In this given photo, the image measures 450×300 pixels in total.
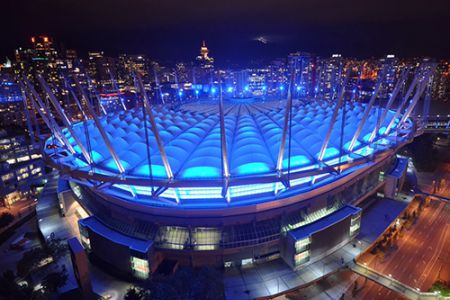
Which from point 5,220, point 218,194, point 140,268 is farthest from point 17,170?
point 218,194

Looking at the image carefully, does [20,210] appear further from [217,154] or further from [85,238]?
[217,154]

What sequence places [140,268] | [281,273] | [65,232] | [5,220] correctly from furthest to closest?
[5,220]
[65,232]
[281,273]
[140,268]

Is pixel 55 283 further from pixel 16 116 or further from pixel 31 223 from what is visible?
pixel 16 116

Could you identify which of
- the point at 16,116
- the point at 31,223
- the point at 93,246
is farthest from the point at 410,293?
the point at 16,116

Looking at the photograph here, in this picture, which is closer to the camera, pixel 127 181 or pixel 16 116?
pixel 127 181

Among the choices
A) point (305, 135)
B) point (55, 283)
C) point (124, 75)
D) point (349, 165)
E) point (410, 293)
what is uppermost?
point (124, 75)

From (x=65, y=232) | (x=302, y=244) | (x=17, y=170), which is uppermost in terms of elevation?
(x=17, y=170)

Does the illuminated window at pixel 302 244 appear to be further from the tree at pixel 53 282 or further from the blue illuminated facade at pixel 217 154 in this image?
the tree at pixel 53 282

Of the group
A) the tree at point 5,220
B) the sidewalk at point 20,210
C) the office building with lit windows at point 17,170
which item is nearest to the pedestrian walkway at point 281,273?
the tree at point 5,220

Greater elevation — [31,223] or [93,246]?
[93,246]
